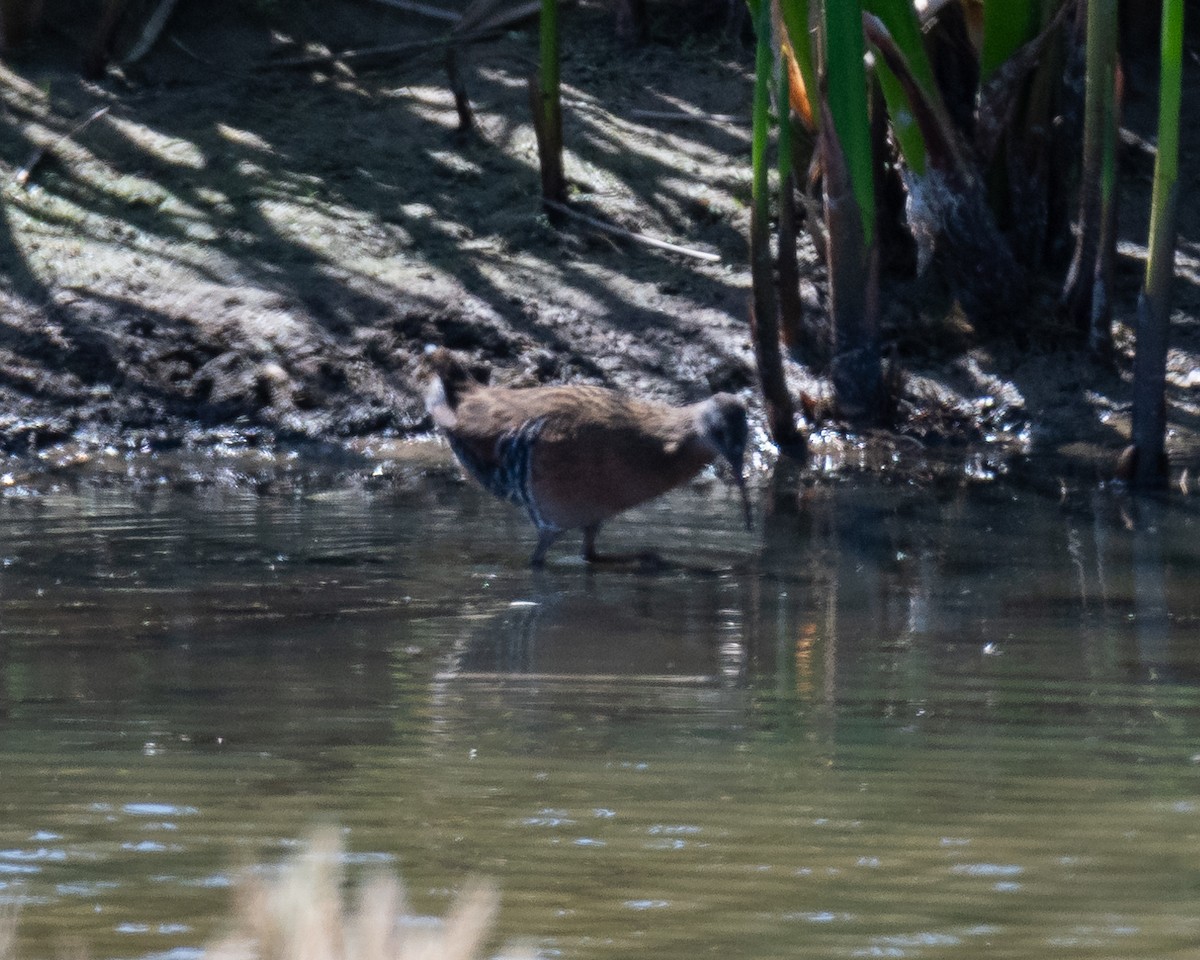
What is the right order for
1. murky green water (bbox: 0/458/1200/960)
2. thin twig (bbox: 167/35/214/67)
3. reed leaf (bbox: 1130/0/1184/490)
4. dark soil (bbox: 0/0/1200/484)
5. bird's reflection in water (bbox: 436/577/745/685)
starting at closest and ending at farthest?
1. murky green water (bbox: 0/458/1200/960)
2. bird's reflection in water (bbox: 436/577/745/685)
3. reed leaf (bbox: 1130/0/1184/490)
4. dark soil (bbox: 0/0/1200/484)
5. thin twig (bbox: 167/35/214/67)

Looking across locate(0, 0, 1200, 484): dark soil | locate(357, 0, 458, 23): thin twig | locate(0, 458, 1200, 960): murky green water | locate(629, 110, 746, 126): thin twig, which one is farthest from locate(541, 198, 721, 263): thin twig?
locate(0, 458, 1200, 960): murky green water

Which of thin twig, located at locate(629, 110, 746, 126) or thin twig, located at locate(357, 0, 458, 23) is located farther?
thin twig, located at locate(357, 0, 458, 23)

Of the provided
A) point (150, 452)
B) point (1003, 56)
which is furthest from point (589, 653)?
point (1003, 56)

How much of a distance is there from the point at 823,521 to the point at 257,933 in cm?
573

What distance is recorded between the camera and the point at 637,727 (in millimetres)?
4348

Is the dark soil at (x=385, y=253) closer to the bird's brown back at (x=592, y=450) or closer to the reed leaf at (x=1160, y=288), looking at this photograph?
the reed leaf at (x=1160, y=288)

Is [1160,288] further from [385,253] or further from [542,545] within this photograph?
[385,253]

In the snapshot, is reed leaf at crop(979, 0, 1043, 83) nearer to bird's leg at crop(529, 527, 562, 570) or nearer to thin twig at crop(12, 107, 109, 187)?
bird's leg at crop(529, 527, 562, 570)

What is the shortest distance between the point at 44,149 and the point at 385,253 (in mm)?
2127

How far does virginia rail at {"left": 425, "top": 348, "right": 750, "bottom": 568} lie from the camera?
6926 millimetres

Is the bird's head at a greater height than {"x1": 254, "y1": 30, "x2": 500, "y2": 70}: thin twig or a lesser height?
lesser

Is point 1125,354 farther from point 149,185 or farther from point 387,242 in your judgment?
point 149,185

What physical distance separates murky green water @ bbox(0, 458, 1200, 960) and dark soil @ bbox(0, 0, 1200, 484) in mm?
1707

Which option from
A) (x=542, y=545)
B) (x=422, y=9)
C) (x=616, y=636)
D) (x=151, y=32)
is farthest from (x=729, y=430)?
(x=151, y=32)
